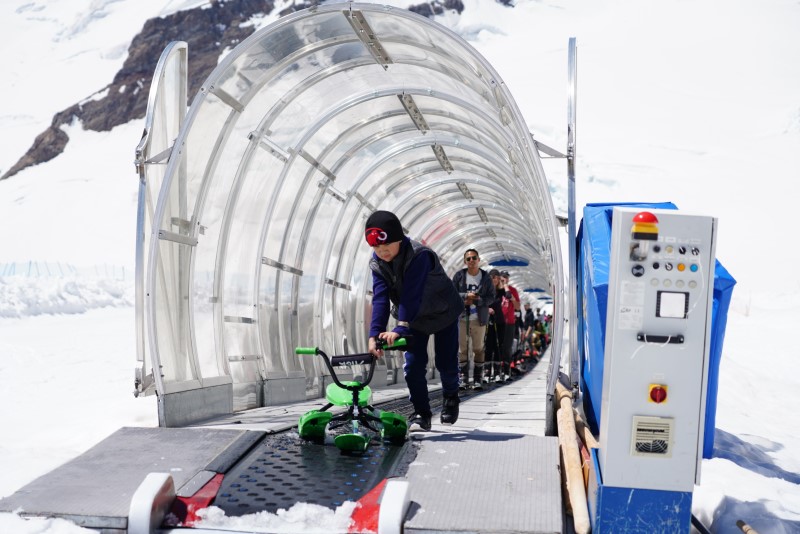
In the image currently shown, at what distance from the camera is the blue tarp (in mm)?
4488

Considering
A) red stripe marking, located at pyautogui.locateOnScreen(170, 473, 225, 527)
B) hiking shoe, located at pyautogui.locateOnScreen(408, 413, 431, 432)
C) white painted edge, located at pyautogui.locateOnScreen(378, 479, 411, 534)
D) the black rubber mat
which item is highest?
hiking shoe, located at pyautogui.locateOnScreen(408, 413, 431, 432)

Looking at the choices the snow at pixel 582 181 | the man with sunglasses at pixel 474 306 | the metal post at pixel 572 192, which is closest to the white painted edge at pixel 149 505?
the snow at pixel 582 181

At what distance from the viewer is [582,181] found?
5191 cm

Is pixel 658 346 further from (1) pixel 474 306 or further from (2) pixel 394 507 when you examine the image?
(1) pixel 474 306

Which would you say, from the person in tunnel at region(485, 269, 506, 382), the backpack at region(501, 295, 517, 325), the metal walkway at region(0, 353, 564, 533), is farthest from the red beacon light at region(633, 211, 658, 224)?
the backpack at region(501, 295, 517, 325)

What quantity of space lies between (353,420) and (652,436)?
6.94 ft

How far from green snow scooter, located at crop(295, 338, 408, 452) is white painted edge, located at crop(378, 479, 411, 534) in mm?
1062

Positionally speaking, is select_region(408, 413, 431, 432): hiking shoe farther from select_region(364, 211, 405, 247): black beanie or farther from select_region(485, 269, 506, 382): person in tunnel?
select_region(485, 269, 506, 382): person in tunnel

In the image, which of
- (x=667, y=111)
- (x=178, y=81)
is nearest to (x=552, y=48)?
(x=667, y=111)

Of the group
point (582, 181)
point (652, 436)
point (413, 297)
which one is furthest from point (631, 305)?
point (582, 181)

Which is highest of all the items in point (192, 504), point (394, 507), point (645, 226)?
point (645, 226)

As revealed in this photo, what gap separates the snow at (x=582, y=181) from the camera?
7727 mm

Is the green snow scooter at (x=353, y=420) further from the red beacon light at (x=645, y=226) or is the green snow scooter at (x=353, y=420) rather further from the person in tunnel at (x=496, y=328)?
the person in tunnel at (x=496, y=328)

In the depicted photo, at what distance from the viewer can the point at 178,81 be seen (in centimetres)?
677
